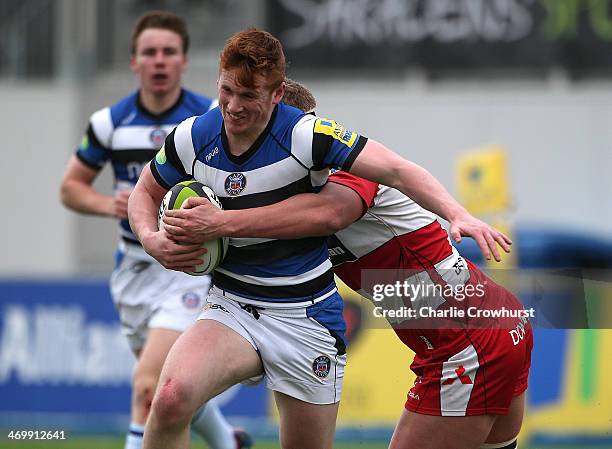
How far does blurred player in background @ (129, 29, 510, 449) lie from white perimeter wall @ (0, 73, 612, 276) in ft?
40.4

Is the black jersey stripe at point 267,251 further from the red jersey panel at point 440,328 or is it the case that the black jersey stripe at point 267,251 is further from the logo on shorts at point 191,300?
the logo on shorts at point 191,300

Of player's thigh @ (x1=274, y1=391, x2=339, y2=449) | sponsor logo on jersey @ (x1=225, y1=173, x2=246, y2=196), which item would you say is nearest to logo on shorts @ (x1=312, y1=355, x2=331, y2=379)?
player's thigh @ (x1=274, y1=391, x2=339, y2=449)

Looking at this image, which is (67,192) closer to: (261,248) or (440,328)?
(261,248)

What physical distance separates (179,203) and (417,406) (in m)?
1.34

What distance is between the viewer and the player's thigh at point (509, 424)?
16.6ft

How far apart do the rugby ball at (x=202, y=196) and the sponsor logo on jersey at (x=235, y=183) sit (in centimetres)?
7

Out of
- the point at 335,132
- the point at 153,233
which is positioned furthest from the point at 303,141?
the point at 153,233

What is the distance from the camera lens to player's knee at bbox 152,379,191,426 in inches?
176

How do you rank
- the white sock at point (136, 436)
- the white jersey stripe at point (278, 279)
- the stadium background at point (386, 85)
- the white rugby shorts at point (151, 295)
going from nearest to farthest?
the white jersey stripe at point (278, 279) → the white sock at point (136, 436) → the white rugby shorts at point (151, 295) → the stadium background at point (386, 85)

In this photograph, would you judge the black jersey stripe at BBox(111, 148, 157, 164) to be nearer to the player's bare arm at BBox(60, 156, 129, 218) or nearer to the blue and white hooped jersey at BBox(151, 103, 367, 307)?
the player's bare arm at BBox(60, 156, 129, 218)

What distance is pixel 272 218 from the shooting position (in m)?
4.65

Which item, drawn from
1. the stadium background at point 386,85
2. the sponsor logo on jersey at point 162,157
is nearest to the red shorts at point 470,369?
the sponsor logo on jersey at point 162,157

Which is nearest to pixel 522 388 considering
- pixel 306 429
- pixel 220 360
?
pixel 306 429

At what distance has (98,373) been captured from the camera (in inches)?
438
